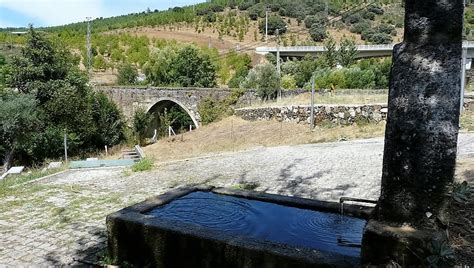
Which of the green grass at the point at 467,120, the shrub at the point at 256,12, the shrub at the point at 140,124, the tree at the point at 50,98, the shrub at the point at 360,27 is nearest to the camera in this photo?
the green grass at the point at 467,120

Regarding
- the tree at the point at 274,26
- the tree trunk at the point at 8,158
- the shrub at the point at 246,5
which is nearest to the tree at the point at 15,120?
the tree trunk at the point at 8,158

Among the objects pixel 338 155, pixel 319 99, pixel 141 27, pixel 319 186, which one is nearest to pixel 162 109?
pixel 319 99

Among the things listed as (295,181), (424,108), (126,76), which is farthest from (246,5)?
(424,108)

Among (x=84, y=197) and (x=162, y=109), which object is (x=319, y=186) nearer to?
(x=84, y=197)

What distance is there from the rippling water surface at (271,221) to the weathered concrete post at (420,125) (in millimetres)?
954

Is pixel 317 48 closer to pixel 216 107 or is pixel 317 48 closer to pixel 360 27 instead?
pixel 216 107

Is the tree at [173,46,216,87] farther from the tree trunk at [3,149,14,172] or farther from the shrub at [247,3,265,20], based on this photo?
the shrub at [247,3,265,20]

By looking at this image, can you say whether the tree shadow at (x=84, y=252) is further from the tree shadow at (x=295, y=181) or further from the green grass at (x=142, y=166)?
the green grass at (x=142, y=166)

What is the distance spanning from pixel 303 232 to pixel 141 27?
207 feet

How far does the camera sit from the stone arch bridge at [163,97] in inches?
1083

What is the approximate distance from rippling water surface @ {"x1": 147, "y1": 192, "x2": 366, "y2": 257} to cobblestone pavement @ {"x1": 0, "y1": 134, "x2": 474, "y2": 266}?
117 centimetres

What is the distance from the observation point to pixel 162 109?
3209 centimetres

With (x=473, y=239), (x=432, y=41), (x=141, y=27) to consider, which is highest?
(x=141, y=27)

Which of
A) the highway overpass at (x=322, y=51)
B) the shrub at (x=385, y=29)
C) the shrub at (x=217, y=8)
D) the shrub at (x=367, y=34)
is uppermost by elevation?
the shrub at (x=217, y=8)
